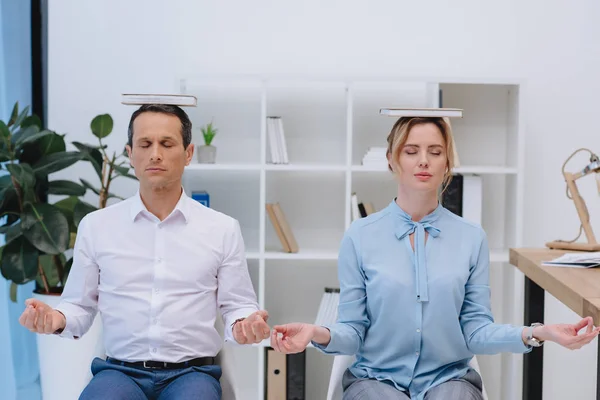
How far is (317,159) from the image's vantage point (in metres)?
3.65

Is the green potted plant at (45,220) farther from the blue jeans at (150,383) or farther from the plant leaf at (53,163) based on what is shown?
the blue jeans at (150,383)

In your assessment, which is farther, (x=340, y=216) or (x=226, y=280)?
(x=340, y=216)

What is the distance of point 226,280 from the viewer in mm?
2139

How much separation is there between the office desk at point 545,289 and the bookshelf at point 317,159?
0.74 meters

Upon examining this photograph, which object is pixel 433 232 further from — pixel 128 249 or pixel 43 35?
pixel 43 35

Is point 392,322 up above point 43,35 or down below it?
below

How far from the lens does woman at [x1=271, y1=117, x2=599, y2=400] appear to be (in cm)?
202

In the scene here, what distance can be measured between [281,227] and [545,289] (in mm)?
1320

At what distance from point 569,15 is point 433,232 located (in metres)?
1.97

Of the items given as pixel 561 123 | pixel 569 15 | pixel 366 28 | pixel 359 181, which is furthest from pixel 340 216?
pixel 569 15

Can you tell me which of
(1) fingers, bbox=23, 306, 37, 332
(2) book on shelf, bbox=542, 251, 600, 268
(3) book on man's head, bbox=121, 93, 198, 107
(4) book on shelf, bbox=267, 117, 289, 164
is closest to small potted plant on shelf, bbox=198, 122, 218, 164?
(4) book on shelf, bbox=267, 117, 289, 164

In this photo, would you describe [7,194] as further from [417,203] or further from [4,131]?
[417,203]

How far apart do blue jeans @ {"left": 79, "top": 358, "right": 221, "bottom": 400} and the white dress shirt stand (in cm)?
4

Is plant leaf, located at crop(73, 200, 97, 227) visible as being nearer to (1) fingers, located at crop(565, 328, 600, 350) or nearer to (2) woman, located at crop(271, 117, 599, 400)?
(2) woman, located at crop(271, 117, 599, 400)
